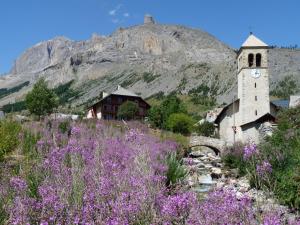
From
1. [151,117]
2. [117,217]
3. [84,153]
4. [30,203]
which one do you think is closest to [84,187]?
[30,203]

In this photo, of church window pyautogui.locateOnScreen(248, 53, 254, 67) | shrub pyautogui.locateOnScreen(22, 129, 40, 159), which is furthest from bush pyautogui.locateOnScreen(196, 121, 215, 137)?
shrub pyautogui.locateOnScreen(22, 129, 40, 159)

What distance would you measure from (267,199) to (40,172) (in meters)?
3.52

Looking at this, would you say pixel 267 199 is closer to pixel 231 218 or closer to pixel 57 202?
pixel 231 218

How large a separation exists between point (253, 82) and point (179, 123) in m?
11.0

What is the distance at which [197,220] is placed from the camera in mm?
3990

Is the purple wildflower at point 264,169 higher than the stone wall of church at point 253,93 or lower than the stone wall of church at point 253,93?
lower

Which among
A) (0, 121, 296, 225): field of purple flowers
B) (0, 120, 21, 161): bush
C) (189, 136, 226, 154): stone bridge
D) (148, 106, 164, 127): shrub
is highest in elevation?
(148, 106, 164, 127): shrub

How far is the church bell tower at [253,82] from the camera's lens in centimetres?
5028

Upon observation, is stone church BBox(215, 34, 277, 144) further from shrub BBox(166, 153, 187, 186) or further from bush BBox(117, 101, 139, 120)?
shrub BBox(166, 153, 187, 186)

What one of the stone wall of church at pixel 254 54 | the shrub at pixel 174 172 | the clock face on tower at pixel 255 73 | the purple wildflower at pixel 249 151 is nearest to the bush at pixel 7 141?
the shrub at pixel 174 172

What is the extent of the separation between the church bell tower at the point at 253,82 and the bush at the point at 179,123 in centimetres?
820

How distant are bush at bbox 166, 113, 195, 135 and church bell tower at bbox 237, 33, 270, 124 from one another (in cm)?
820

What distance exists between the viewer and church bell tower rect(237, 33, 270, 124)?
50.3 metres

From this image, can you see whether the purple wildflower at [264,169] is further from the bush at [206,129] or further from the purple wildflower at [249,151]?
the bush at [206,129]
